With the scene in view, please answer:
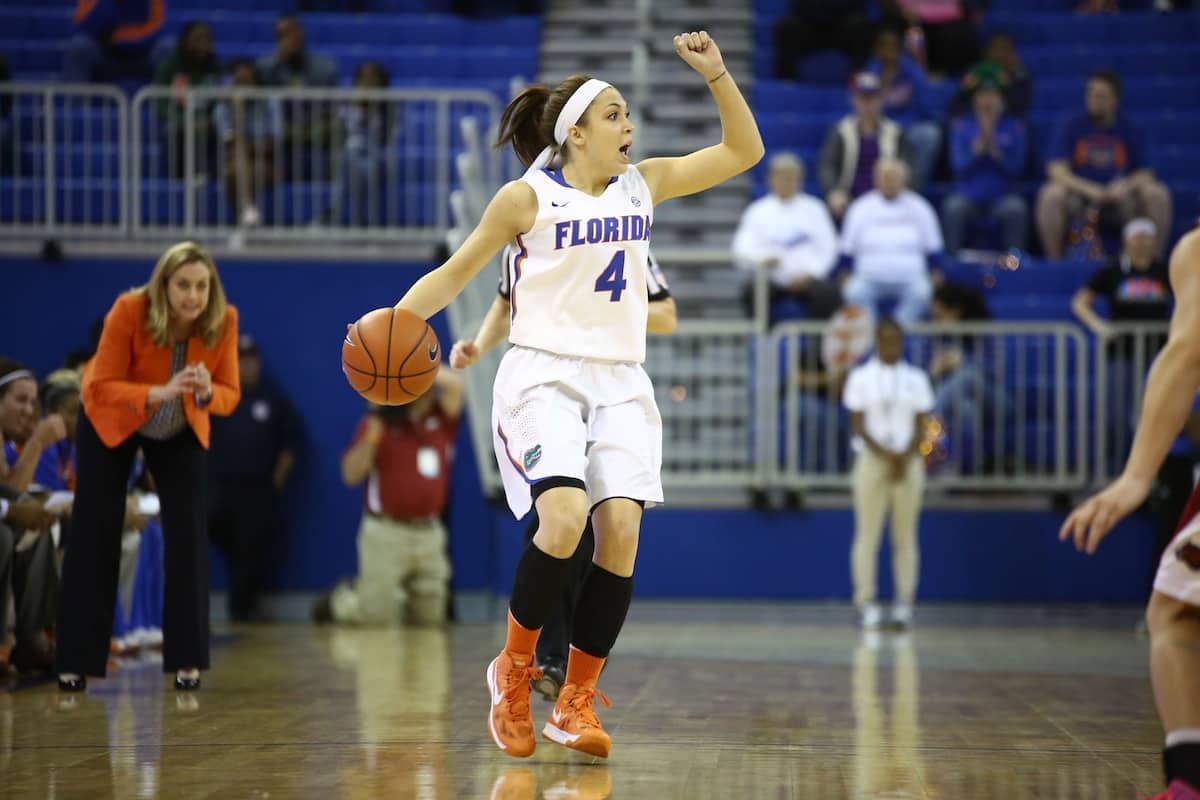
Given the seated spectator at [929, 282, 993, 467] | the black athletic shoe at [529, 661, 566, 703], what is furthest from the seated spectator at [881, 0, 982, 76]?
the black athletic shoe at [529, 661, 566, 703]

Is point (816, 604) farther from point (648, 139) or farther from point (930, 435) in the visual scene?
point (648, 139)

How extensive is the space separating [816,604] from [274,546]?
402 centimetres

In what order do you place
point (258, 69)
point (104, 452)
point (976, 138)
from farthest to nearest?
point (976, 138) < point (258, 69) < point (104, 452)

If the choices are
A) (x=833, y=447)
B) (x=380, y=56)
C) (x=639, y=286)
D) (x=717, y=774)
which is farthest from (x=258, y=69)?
(x=717, y=774)

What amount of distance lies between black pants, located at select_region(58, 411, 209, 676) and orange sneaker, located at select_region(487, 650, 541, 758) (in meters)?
2.46

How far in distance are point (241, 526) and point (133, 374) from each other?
17.3ft

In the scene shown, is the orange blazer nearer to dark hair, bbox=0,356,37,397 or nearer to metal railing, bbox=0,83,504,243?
dark hair, bbox=0,356,37,397

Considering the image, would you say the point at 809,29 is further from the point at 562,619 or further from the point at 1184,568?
the point at 1184,568

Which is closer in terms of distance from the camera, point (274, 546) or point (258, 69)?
point (274, 546)

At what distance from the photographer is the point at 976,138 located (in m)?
14.6

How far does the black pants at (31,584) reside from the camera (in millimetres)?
7941

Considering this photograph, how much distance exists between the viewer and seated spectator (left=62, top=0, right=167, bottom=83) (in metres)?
14.7

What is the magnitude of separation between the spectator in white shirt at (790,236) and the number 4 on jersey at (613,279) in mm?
7765

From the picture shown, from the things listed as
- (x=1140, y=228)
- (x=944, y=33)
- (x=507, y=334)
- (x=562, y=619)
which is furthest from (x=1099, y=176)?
(x=507, y=334)
